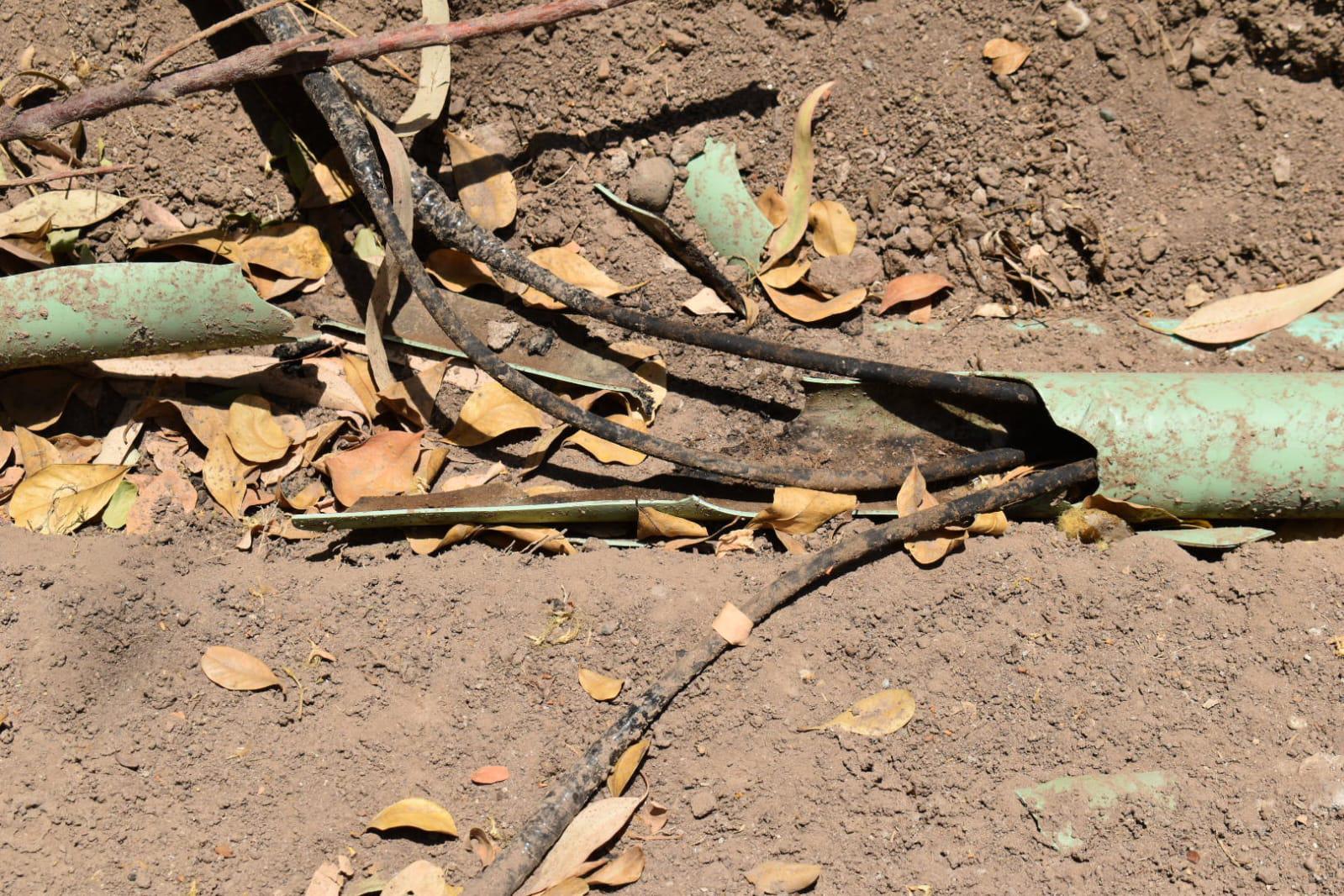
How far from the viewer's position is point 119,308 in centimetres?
187

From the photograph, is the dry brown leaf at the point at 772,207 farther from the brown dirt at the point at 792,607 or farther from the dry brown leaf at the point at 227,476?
the dry brown leaf at the point at 227,476

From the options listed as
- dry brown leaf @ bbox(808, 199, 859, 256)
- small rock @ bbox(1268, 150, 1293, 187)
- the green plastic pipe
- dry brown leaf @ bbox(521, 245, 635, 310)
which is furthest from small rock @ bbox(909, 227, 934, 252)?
small rock @ bbox(1268, 150, 1293, 187)

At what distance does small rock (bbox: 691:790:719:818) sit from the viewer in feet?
5.50

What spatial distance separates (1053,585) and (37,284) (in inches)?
72.6

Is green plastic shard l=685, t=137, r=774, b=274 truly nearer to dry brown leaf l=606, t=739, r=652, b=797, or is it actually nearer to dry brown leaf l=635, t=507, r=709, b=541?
dry brown leaf l=635, t=507, r=709, b=541

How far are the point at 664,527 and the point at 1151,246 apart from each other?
1.24 m

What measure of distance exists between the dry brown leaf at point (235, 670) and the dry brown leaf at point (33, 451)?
0.59 metres

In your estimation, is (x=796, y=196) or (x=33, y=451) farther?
(x=796, y=196)

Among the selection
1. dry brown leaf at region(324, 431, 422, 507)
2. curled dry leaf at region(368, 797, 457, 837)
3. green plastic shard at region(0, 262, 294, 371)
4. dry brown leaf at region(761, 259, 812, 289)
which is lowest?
curled dry leaf at region(368, 797, 457, 837)

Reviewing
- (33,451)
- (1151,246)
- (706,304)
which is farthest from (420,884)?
(1151,246)

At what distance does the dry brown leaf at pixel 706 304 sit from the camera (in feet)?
7.56

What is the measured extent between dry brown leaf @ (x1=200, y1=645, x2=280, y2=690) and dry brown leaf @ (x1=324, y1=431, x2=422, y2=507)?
37 cm

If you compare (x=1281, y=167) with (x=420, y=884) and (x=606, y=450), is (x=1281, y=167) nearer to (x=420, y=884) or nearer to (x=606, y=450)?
(x=606, y=450)

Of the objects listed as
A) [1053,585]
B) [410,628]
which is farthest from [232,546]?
[1053,585]
